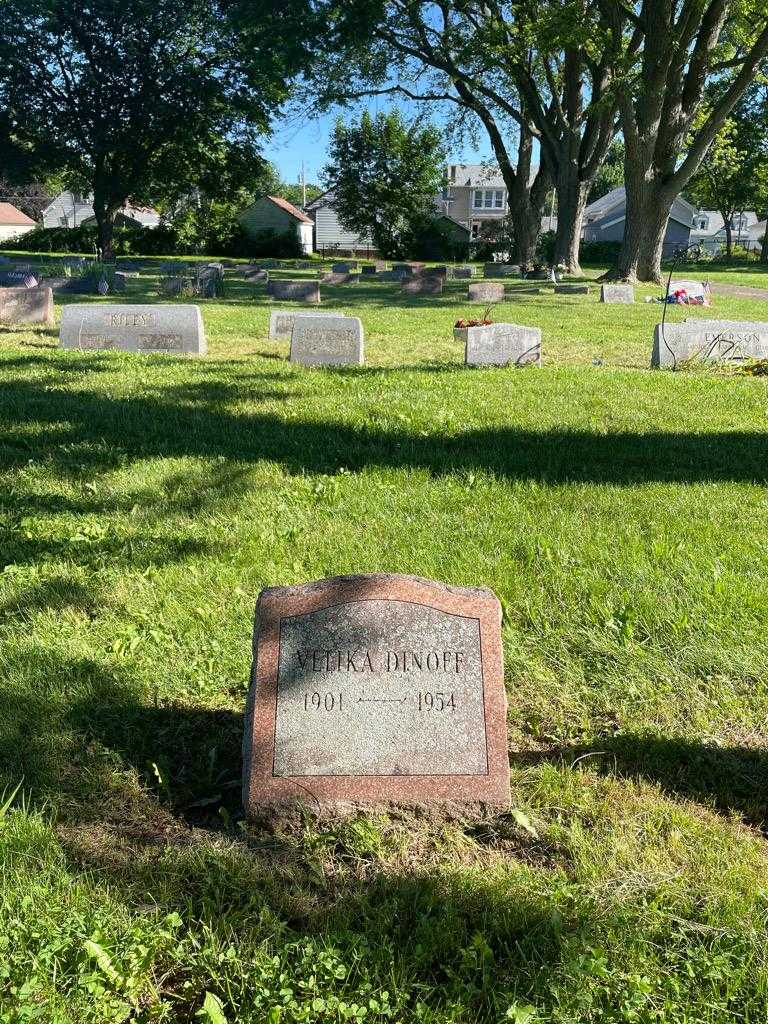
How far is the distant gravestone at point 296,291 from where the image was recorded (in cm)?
2142

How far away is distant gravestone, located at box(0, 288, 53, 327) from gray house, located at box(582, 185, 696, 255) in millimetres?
66812

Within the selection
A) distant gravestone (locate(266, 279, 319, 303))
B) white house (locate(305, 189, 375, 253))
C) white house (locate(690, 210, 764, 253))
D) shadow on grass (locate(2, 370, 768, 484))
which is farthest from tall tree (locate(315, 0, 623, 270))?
white house (locate(690, 210, 764, 253))

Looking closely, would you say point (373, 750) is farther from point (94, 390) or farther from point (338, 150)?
point (338, 150)

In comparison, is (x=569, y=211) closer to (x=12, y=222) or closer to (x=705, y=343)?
(x=705, y=343)

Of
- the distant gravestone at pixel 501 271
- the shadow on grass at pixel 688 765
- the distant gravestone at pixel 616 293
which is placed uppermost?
the distant gravestone at pixel 501 271

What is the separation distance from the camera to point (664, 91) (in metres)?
23.4

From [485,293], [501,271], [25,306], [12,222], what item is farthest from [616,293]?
[12,222]

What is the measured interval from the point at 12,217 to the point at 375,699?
A: 99311 mm

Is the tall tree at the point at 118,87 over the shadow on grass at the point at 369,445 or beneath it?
over

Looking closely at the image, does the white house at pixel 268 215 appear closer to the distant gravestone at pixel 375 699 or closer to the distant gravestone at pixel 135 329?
the distant gravestone at pixel 135 329

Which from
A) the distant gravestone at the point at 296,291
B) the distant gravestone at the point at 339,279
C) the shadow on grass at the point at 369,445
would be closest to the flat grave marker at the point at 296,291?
the distant gravestone at the point at 296,291

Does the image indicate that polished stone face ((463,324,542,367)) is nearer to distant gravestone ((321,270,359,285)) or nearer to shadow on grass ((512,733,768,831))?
shadow on grass ((512,733,768,831))

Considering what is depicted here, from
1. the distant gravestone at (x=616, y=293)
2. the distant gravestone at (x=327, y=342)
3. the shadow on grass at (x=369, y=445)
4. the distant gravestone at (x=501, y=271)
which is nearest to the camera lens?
the shadow on grass at (x=369, y=445)

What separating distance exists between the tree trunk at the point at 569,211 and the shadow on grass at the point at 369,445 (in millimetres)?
26569
